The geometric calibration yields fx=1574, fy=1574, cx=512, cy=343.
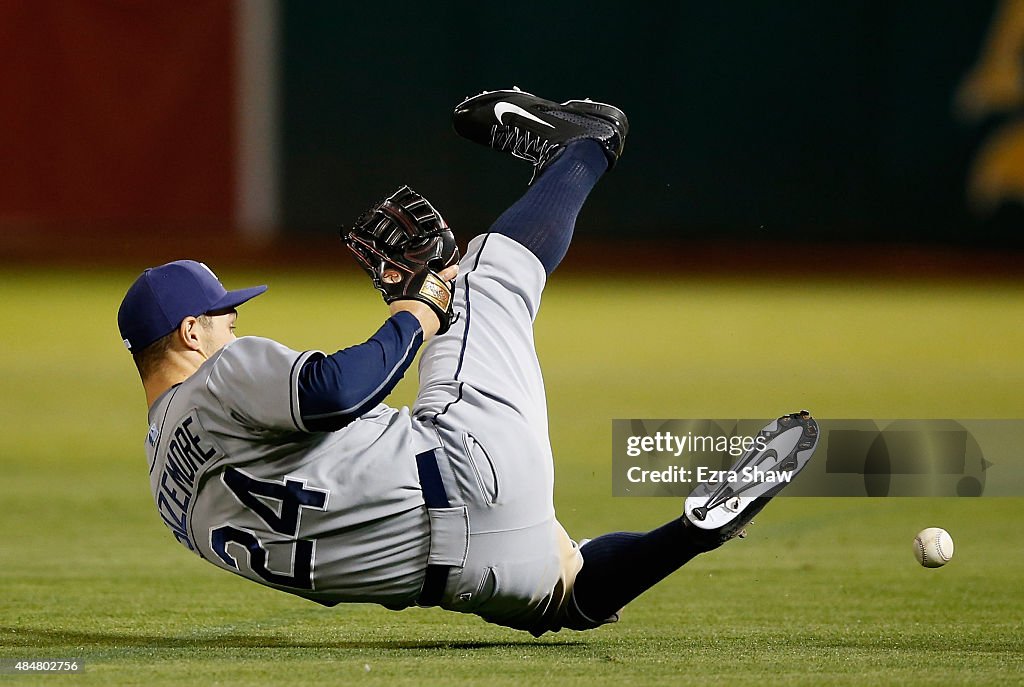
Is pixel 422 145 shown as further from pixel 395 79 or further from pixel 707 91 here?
pixel 707 91

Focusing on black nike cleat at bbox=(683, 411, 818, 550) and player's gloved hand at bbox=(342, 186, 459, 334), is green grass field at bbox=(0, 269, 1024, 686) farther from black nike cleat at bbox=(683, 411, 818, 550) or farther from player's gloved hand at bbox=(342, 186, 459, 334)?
player's gloved hand at bbox=(342, 186, 459, 334)

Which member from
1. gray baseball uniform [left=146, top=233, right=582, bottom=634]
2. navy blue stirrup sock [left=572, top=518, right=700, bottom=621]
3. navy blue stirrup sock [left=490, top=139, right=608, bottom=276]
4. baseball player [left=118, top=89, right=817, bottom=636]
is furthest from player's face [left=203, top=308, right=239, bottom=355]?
navy blue stirrup sock [left=572, top=518, right=700, bottom=621]

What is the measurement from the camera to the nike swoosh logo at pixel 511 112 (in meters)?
4.47

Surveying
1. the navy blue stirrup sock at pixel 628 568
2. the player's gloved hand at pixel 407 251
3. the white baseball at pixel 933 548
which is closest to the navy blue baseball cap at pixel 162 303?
the player's gloved hand at pixel 407 251

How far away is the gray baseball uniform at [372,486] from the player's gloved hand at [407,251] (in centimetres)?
25

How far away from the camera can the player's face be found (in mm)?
3408

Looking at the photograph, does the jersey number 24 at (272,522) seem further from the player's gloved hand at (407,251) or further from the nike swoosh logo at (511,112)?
the nike swoosh logo at (511,112)

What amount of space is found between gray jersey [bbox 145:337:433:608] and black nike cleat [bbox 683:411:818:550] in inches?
26.7

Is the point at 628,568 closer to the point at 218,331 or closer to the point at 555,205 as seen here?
the point at 555,205

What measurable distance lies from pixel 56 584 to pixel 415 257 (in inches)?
63.9

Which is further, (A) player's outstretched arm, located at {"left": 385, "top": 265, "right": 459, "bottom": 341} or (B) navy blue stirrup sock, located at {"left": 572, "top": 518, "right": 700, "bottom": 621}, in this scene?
(B) navy blue stirrup sock, located at {"left": 572, "top": 518, "right": 700, "bottom": 621}

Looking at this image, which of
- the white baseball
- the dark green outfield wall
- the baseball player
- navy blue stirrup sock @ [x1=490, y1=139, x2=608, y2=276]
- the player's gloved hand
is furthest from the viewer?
the dark green outfield wall

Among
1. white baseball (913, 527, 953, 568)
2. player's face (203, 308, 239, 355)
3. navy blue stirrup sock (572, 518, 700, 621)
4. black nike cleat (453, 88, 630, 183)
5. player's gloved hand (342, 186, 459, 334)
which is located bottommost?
navy blue stirrup sock (572, 518, 700, 621)

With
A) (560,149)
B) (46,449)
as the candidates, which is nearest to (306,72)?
(46,449)
